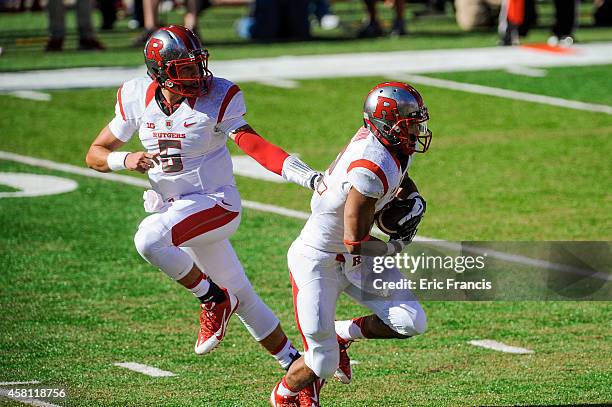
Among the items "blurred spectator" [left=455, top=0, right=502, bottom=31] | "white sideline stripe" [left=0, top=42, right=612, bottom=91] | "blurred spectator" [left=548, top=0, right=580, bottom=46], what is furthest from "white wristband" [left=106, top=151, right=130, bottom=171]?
"blurred spectator" [left=455, top=0, right=502, bottom=31]

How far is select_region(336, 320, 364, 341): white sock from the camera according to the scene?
663 centimetres

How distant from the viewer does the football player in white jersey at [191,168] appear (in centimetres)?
689

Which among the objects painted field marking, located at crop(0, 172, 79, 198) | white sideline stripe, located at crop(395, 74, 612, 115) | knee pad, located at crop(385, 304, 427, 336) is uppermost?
knee pad, located at crop(385, 304, 427, 336)

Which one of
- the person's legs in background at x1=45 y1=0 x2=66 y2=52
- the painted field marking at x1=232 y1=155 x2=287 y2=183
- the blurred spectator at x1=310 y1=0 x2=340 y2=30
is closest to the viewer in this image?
the painted field marking at x1=232 y1=155 x2=287 y2=183

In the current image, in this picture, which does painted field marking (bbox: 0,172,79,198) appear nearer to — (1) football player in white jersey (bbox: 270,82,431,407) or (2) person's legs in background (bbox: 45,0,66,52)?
(1) football player in white jersey (bbox: 270,82,431,407)

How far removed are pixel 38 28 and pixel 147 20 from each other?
506 cm

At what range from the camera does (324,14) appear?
23656 millimetres

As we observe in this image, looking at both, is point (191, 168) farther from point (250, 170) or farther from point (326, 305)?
point (250, 170)

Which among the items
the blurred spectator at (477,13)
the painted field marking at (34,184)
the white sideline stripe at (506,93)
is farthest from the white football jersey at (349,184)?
the blurred spectator at (477,13)

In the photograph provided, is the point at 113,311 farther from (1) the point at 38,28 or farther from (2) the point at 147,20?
(1) the point at 38,28

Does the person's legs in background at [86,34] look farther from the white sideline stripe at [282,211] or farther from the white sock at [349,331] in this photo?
the white sock at [349,331]

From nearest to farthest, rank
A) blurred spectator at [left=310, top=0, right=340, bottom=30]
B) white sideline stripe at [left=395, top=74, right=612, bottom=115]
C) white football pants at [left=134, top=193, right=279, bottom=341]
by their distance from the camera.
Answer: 1. white football pants at [left=134, top=193, right=279, bottom=341]
2. white sideline stripe at [left=395, top=74, right=612, bottom=115]
3. blurred spectator at [left=310, top=0, right=340, bottom=30]

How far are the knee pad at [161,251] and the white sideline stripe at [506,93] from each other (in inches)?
384

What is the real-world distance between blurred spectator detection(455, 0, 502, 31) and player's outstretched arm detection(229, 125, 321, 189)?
620 inches
